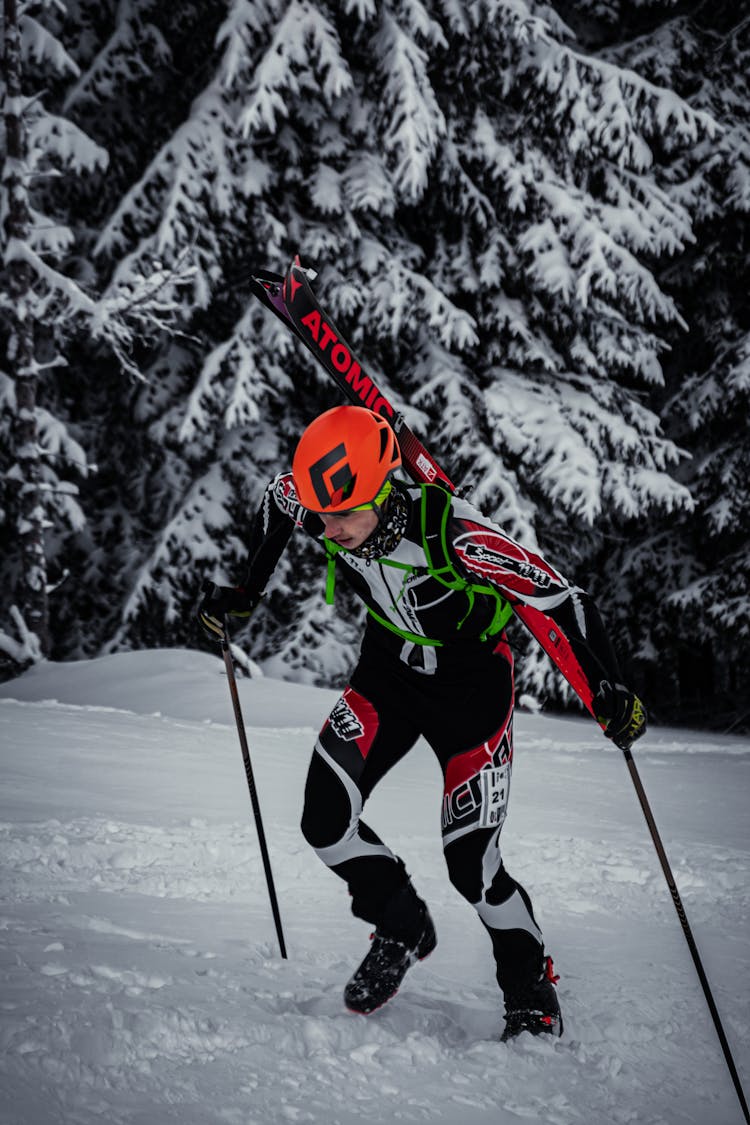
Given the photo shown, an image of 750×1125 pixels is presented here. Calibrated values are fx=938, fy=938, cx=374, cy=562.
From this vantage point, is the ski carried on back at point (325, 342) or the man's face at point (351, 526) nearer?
the man's face at point (351, 526)

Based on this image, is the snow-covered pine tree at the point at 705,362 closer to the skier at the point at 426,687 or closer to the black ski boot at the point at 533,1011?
the skier at the point at 426,687

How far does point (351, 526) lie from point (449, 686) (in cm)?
69

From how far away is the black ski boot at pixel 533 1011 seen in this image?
297cm

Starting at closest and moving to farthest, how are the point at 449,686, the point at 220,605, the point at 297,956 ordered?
the point at 449,686 < the point at 297,956 < the point at 220,605

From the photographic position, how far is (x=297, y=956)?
3.53m

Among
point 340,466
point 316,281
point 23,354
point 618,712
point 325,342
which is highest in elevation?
point 316,281

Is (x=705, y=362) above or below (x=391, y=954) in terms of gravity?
above

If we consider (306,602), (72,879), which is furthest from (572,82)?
(72,879)

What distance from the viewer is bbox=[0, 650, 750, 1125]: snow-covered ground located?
2.50m

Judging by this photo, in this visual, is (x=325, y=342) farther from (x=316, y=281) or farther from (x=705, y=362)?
(x=705, y=362)

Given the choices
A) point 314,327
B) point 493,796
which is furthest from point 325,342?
point 493,796

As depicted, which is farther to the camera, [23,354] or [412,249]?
[412,249]

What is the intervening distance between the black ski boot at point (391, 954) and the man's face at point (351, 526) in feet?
4.09

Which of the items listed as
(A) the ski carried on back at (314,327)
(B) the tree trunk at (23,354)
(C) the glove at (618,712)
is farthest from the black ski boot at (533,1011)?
(B) the tree trunk at (23,354)
